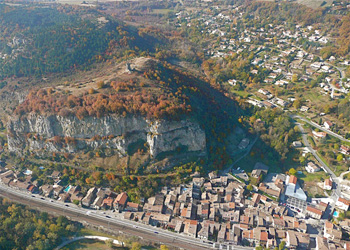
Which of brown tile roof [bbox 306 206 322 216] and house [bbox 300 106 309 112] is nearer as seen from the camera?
brown tile roof [bbox 306 206 322 216]

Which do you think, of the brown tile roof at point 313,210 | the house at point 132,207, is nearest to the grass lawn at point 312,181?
the brown tile roof at point 313,210

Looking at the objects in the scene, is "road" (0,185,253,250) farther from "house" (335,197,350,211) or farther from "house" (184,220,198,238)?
"house" (335,197,350,211)

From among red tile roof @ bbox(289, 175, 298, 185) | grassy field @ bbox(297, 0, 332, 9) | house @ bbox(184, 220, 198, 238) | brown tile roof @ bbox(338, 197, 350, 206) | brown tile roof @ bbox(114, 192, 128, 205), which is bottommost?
house @ bbox(184, 220, 198, 238)

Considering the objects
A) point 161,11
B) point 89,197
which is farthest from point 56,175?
point 161,11

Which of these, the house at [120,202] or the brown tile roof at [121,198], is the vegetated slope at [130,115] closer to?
the brown tile roof at [121,198]

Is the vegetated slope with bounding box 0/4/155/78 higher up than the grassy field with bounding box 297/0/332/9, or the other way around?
the grassy field with bounding box 297/0/332/9

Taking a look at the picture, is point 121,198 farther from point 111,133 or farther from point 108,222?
point 111,133

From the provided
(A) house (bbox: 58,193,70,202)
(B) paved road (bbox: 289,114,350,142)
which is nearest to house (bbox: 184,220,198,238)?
(A) house (bbox: 58,193,70,202)
